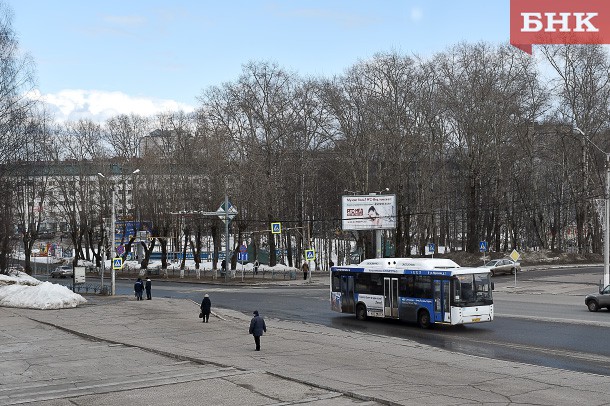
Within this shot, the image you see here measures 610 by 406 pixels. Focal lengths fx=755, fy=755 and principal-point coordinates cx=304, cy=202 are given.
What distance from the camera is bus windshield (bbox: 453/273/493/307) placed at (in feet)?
96.0

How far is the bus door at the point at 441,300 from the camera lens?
29.4 metres

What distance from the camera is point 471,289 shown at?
29.4 meters

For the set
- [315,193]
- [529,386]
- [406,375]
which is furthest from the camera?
[315,193]

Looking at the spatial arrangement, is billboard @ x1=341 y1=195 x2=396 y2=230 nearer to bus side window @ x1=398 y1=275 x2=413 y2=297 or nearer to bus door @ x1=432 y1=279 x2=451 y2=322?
bus side window @ x1=398 y1=275 x2=413 y2=297

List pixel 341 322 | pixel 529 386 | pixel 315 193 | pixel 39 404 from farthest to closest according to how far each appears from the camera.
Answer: pixel 315 193, pixel 341 322, pixel 529 386, pixel 39 404

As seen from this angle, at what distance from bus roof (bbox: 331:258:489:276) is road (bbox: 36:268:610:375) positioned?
2.30 meters

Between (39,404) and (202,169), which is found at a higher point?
(202,169)

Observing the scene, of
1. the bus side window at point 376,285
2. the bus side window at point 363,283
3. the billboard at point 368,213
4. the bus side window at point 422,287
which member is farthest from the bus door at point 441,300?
the billboard at point 368,213

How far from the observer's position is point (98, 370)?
64.1 feet

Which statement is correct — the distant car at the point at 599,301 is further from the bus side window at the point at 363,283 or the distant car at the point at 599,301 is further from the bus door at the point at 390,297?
the bus side window at the point at 363,283

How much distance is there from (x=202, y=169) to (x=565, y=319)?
49353 millimetres

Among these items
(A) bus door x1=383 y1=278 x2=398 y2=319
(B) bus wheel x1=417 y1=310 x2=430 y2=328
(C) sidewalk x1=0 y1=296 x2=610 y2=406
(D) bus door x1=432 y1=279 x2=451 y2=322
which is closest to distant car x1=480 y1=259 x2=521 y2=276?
(A) bus door x1=383 y1=278 x2=398 y2=319

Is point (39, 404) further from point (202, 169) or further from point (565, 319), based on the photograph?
point (202, 169)

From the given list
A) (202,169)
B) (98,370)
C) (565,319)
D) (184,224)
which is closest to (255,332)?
(98,370)
